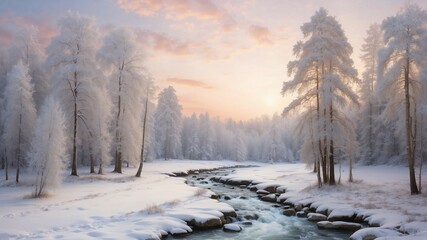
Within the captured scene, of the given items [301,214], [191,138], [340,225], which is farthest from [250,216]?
[191,138]

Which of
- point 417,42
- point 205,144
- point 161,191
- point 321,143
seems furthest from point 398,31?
point 205,144

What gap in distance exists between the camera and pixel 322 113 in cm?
2662

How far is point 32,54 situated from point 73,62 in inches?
824

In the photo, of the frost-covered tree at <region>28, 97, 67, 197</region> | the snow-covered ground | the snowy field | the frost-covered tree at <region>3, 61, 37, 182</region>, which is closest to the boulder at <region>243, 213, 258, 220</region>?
the snowy field

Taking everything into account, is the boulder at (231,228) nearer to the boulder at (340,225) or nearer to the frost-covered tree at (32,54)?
the boulder at (340,225)

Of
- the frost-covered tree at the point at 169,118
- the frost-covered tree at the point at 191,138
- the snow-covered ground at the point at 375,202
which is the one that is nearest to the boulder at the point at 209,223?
Result: the snow-covered ground at the point at 375,202

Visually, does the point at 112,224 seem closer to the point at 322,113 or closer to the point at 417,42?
the point at 322,113

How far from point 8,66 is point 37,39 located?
19.0 ft

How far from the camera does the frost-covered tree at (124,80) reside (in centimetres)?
3659

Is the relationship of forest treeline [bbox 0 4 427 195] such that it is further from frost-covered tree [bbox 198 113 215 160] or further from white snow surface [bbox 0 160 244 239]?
frost-covered tree [bbox 198 113 215 160]

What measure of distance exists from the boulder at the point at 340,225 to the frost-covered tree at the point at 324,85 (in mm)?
9283

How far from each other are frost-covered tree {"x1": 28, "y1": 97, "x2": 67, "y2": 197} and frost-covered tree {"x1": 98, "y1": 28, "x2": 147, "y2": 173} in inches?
553

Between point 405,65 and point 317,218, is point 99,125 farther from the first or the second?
point 405,65

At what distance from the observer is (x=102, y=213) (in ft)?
55.1
